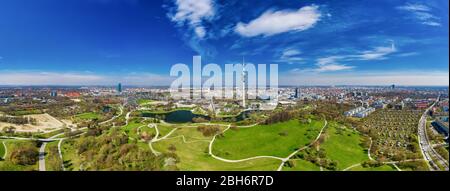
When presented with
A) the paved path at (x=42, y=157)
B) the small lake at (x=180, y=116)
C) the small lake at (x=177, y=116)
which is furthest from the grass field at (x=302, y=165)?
the small lake at (x=177, y=116)

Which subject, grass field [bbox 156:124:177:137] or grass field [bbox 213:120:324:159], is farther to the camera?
grass field [bbox 156:124:177:137]

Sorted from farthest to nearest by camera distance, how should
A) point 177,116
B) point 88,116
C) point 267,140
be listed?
point 177,116, point 88,116, point 267,140

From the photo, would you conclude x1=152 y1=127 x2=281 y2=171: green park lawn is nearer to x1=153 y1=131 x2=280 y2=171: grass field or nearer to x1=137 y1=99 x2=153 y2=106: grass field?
x1=153 y1=131 x2=280 y2=171: grass field

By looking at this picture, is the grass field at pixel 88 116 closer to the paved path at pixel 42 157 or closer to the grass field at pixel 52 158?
→ the grass field at pixel 52 158

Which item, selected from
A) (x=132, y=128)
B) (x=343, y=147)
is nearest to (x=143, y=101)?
(x=132, y=128)

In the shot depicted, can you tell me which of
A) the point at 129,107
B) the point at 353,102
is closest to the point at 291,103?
the point at 353,102

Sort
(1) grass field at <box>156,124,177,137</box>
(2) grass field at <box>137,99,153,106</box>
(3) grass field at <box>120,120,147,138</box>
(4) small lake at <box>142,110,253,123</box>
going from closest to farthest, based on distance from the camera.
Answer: (3) grass field at <box>120,120,147,138</box> < (1) grass field at <box>156,124,177,137</box> < (4) small lake at <box>142,110,253,123</box> < (2) grass field at <box>137,99,153,106</box>

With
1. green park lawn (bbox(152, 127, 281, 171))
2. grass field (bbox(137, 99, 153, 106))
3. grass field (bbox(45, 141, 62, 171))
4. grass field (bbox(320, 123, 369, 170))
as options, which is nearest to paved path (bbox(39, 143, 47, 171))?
grass field (bbox(45, 141, 62, 171))

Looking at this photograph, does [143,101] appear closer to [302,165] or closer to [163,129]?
[163,129]
